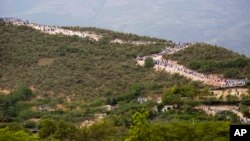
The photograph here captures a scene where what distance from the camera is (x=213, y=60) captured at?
6262 centimetres

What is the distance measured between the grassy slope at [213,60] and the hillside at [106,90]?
0.11 metres

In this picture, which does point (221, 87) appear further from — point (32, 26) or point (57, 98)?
point (32, 26)

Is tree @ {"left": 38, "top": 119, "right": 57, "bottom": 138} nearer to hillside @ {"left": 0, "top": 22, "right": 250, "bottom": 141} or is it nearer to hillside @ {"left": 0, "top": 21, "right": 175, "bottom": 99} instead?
hillside @ {"left": 0, "top": 22, "right": 250, "bottom": 141}

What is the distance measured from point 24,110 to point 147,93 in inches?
458

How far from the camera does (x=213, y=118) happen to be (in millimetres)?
41750

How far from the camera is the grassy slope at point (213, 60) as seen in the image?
192 ft

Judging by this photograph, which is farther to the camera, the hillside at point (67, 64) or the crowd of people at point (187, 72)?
the hillside at point (67, 64)

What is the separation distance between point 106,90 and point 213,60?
13.9 meters

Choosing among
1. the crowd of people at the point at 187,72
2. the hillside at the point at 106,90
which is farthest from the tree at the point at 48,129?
the crowd of people at the point at 187,72

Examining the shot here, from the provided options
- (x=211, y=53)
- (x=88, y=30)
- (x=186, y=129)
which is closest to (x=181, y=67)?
(x=211, y=53)

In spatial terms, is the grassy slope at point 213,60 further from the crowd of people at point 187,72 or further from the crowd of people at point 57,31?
the crowd of people at point 57,31

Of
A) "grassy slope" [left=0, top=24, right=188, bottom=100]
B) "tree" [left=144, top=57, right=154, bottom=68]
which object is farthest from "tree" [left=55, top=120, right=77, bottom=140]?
"tree" [left=144, top=57, right=154, bottom=68]

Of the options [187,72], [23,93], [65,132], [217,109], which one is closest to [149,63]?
[187,72]

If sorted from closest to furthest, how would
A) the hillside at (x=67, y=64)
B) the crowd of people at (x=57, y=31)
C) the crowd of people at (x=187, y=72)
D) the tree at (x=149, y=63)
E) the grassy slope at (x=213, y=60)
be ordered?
1. the crowd of people at (x=187, y=72)
2. the hillside at (x=67, y=64)
3. the grassy slope at (x=213, y=60)
4. the tree at (x=149, y=63)
5. the crowd of people at (x=57, y=31)
